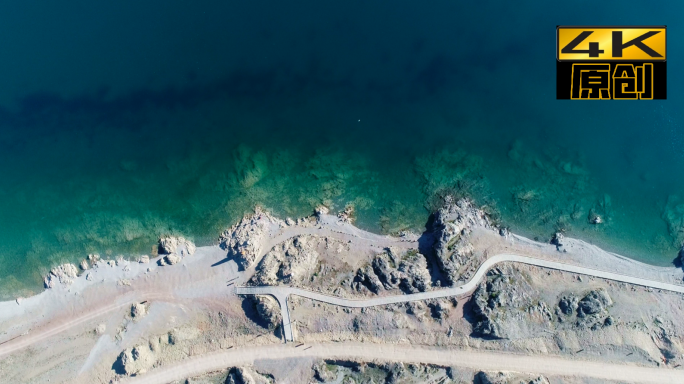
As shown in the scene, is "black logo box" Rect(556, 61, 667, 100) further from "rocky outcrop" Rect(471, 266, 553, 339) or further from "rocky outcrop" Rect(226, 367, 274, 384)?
"rocky outcrop" Rect(226, 367, 274, 384)

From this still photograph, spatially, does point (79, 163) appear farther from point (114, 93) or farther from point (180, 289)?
point (180, 289)

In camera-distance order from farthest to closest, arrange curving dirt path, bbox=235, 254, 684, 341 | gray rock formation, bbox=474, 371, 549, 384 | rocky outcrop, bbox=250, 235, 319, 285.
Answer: rocky outcrop, bbox=250, 235, 319, 285, curving dirt path, bbox=235, 254, 684, 341, gray rock formation, bbox=474, 371, 549, 384

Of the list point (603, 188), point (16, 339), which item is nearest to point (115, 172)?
point (16, 339)

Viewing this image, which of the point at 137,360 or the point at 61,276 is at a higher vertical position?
the point at 61,276

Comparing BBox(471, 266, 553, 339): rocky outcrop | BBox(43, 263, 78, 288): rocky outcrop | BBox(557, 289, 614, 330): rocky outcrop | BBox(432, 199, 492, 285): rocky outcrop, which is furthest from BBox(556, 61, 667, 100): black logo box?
BBox(43, 263, 78, 288): rocky outcrop

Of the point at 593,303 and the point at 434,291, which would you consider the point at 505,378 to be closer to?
the point at 434,291

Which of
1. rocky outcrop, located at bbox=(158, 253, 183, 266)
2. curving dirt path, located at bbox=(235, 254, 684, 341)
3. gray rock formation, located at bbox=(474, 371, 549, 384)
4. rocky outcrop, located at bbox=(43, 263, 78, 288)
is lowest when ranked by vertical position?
gray rock formation, located at bbox=(474, 371, 549, 384)

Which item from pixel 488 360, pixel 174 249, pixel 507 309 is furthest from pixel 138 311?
pixel 507 309

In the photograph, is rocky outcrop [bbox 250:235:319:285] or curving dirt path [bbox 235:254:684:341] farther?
rocky outcrop [bbox 250:235:319:285]
